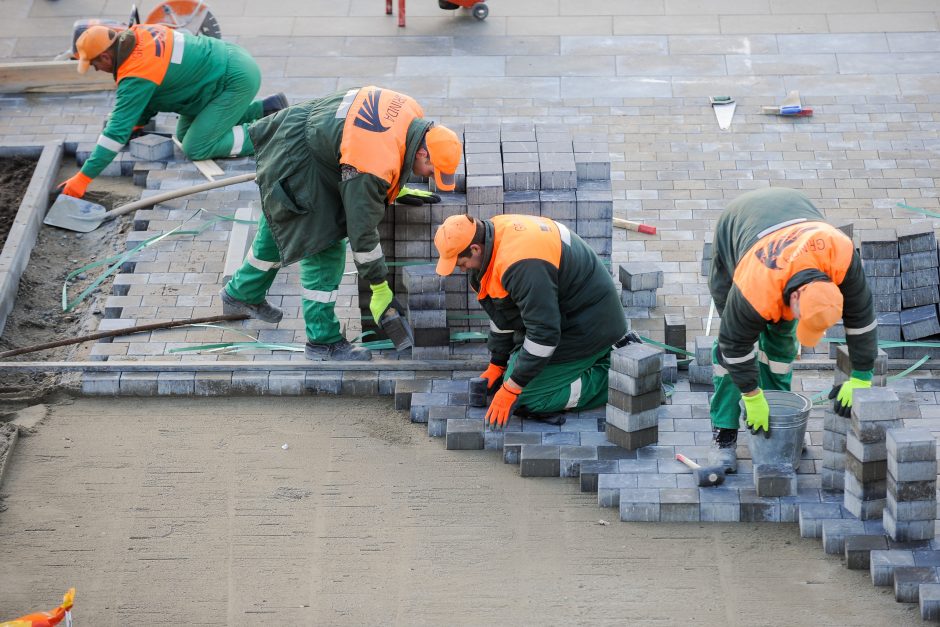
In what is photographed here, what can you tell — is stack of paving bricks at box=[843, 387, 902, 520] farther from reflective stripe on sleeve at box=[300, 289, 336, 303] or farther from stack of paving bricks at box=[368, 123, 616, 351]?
reflective stripe on sleeve at box=[300, 289, 336, 303]

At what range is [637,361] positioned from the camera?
6.71 m

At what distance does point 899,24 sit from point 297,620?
876cm

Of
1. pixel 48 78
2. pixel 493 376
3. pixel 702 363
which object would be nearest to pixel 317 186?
pixel 493 376

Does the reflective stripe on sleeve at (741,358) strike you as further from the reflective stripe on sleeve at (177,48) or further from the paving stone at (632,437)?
the reflective stripe on sleeve at (177,48)

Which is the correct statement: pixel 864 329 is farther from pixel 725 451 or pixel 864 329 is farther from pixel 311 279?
pixel 311 279

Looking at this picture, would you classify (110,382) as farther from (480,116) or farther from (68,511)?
(480,116)

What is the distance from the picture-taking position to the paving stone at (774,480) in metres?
6.61

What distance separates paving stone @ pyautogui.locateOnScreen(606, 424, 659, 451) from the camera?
698 cm

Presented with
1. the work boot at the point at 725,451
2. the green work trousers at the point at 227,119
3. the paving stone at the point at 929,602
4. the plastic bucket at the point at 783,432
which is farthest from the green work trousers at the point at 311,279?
the paving stone at the point at 929,602

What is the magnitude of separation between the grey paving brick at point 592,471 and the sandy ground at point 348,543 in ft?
0.43

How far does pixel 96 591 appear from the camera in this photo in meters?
6.34

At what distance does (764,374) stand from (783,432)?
15.3 inches

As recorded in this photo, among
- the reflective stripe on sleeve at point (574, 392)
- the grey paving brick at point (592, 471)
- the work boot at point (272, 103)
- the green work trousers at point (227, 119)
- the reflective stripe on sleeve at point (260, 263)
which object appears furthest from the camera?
the work boot at point (272, 103)

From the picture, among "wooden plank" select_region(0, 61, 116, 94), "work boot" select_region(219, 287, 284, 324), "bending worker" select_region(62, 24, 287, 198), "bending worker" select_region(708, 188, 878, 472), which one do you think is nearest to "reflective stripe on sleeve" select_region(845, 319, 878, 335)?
"bending worker" select_region(708, 188, 878, 472)
